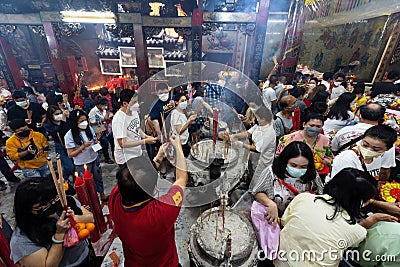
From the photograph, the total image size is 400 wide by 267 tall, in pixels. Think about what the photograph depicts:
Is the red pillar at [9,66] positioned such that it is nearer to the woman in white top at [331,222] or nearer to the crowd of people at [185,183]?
the crowd of people at [185,183]

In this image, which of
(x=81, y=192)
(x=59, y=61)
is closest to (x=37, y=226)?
(x=81, y=192)

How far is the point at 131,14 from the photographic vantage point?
6301mm

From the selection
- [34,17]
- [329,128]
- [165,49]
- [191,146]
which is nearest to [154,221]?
[191,146]

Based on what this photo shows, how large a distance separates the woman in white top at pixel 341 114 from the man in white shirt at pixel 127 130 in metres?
3.31

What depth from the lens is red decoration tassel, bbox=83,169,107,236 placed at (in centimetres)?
243

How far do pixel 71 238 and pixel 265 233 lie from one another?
5.45ft

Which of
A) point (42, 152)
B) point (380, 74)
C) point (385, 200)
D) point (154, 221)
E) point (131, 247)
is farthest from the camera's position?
point (380, 74)

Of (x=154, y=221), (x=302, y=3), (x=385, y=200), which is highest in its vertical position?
(x=302, y=3)

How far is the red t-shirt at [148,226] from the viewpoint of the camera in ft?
4.53

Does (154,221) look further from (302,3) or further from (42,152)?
(302,3)

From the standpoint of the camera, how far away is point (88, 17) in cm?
654

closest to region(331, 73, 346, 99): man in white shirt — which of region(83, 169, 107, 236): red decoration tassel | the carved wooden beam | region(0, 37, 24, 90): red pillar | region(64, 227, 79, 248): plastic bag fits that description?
the carved wooden beam

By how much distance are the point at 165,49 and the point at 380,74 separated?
10970mm

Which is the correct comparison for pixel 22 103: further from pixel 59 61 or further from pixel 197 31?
pixel 197 31
